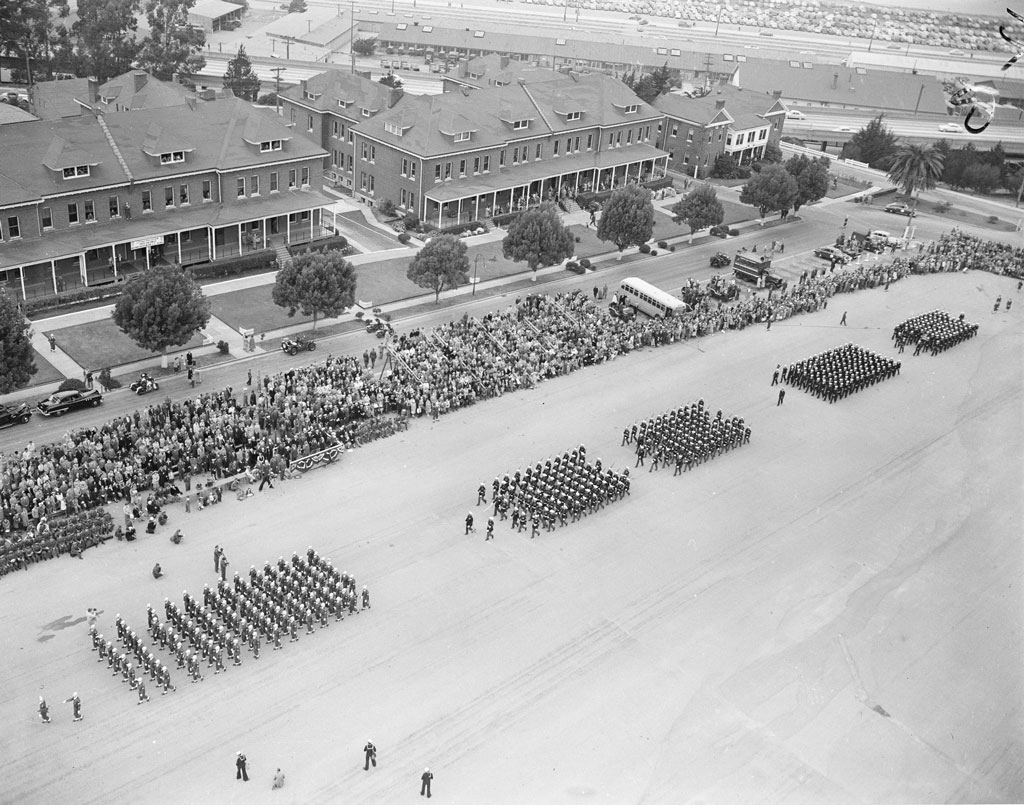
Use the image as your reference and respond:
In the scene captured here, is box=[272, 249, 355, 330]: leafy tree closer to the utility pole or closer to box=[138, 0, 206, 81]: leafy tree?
the utility pole

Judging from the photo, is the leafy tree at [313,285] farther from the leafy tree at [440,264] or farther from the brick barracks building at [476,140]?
the brick barracks building at [476,140]

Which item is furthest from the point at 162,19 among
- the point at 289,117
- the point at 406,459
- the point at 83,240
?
the point at 406,459

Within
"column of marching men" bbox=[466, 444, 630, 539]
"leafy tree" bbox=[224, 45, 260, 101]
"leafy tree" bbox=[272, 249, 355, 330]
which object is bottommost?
"leafy tree" bbox=[224, 45, 260, 101]

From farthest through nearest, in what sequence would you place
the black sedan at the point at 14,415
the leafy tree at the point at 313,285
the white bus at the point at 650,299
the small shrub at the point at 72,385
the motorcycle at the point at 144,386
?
the white bus at the point at 650,299 < the leafy tree at the point at 313,285 < the motorcycle at the point at 144,386 < the small shrub at the point at 72,385 < the black sedan at the point at 14,415

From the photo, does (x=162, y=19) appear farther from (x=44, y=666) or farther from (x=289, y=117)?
(x=44, y=666)

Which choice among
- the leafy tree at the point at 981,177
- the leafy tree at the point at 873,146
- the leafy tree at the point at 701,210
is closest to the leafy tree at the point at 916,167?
the leafy tree at the point at 873,146

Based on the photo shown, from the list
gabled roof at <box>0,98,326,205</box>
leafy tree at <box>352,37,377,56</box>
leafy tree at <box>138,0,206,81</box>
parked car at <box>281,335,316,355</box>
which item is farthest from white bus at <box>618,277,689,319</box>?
leafy tree at <box>352,37,377,56</box>

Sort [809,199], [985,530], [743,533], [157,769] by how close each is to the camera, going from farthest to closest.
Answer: [809,199], [985,530], [743,533], [157,769]
